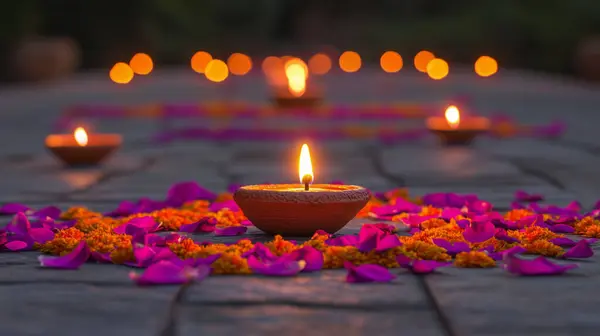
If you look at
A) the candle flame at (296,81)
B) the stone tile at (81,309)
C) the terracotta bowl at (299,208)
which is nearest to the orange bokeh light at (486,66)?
the candle flame at (296,81)

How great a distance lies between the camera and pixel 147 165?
17.3 feet

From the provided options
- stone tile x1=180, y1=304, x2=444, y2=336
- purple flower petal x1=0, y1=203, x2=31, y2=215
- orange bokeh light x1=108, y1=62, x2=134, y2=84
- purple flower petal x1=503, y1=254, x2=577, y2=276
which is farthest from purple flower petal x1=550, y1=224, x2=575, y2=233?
orange bokeh light x1=108, y1=62, x2=134, y2=84

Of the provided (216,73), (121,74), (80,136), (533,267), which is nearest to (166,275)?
(533,267)

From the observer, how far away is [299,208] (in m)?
2.71

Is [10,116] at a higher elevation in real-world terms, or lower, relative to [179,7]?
lower

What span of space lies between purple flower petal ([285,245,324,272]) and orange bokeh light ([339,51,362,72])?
20036mm

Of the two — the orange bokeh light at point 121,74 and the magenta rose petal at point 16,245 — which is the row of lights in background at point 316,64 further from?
the magenta rose petal at point 16,245

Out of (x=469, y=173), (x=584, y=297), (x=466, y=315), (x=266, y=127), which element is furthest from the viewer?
(x=266, y=127)

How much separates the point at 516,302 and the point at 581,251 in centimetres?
53

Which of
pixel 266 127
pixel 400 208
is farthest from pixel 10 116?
pixel 400 208

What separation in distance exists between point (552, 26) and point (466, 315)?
71.7 ft

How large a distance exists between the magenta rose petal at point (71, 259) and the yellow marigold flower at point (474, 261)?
33.4 inches

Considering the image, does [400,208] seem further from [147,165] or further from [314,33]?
[314,33]

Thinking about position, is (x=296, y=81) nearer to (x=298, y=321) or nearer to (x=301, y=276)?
(x=301, y=276)
